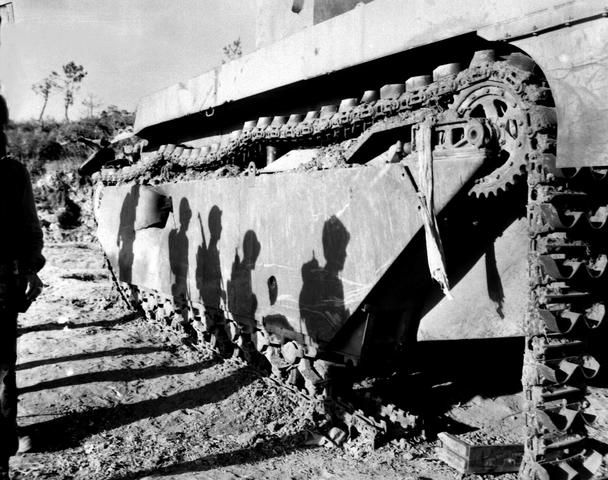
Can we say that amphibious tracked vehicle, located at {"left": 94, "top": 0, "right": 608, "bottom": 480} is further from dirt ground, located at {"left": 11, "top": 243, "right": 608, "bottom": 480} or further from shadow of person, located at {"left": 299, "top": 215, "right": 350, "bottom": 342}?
dirt ground, located at {"left": 11, "top": 243, "right": 608, "bottom": 480}

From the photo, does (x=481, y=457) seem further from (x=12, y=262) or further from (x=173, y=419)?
(x=12, y=262)

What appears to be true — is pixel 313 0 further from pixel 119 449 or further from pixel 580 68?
pixel 119 449

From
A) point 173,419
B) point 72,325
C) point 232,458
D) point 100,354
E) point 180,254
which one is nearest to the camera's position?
point 232,458

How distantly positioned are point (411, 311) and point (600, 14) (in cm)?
215

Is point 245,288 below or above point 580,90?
below

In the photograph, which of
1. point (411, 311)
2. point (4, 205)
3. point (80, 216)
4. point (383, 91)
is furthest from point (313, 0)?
point (80, 216)

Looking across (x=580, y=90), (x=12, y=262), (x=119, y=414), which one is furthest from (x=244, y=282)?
(x=580, y=90)

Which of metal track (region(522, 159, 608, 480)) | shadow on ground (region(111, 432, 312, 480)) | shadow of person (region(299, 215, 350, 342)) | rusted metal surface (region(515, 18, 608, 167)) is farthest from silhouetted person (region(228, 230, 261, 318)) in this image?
rusted metal surface (region(515, 18, 608, 167))

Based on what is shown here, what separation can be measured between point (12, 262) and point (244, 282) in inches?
90.2

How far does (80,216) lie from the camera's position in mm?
19047

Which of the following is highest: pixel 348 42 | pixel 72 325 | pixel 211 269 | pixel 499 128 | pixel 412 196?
pixel 348 42

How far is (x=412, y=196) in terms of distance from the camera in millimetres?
3869

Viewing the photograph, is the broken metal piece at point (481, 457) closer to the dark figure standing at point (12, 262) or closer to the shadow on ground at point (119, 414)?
the shadow on ground at point (119, 414)

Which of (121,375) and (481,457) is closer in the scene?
(481,457)
